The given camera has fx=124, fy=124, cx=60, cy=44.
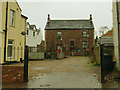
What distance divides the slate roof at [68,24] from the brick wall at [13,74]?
2808 cm

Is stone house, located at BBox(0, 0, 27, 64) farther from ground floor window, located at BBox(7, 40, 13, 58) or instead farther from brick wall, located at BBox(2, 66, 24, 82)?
brick wall, located at BBox(2, 66, 24, 82)

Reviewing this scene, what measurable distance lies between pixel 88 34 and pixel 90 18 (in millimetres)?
6216

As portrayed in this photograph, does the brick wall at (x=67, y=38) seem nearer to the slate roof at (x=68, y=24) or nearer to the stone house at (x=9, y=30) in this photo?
the slate roof at (x=68, y=24)

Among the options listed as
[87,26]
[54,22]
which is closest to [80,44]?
[87,26]

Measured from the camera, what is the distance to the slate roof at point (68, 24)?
1359 inches

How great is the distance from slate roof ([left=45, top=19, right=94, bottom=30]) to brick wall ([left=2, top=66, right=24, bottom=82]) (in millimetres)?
28083

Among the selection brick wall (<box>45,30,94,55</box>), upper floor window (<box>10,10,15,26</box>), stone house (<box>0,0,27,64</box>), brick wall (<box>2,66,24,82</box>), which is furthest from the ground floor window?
brick wall (<box>45,30,94,55</box>)

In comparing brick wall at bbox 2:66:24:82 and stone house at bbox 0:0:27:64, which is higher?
stone house at bbox 0:0:27:64

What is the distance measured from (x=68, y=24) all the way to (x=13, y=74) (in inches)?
1207

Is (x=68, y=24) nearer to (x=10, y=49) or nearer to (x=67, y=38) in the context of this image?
(x=67, y=38)

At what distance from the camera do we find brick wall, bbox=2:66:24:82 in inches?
264

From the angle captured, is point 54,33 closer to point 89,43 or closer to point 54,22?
point 54,22

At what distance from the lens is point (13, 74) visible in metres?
6.75

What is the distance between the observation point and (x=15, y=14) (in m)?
13.5
